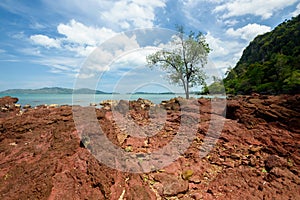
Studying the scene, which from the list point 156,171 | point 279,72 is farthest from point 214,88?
point 156,171

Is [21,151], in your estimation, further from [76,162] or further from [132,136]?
[132,136]

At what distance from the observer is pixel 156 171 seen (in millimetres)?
4891

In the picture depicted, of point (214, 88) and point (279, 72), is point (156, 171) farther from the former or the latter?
point (279, 72)

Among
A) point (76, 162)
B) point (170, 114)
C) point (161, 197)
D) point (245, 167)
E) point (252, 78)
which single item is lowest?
point (161, 197)

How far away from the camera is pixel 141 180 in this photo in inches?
171

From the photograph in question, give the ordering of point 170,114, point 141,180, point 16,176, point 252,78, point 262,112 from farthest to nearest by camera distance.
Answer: point 252,78 → point 170,114 → point 262,112 → point 141,180 → point 16,176

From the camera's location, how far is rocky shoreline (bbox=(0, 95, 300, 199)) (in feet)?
12.0

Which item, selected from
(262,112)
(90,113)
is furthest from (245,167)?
(90,113)

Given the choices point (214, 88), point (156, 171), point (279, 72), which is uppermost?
point (279, 72)

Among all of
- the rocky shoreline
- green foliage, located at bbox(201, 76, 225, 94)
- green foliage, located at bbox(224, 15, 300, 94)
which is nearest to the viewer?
the rocky shoreline

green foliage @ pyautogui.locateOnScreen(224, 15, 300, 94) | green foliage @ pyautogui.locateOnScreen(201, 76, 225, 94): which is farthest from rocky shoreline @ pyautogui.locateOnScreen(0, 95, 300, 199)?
green foliage @ pyautogui.locateOnScreen(224, 15, 300, 94)

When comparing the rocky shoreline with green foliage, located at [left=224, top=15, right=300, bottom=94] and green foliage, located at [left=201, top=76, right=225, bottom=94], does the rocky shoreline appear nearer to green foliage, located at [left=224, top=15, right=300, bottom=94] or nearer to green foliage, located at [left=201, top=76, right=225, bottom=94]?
green foliage, located at [left=201, top=76, right=225, bottom=94]

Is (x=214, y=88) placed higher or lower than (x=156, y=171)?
higher

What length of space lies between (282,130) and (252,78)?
51648 millimetres
